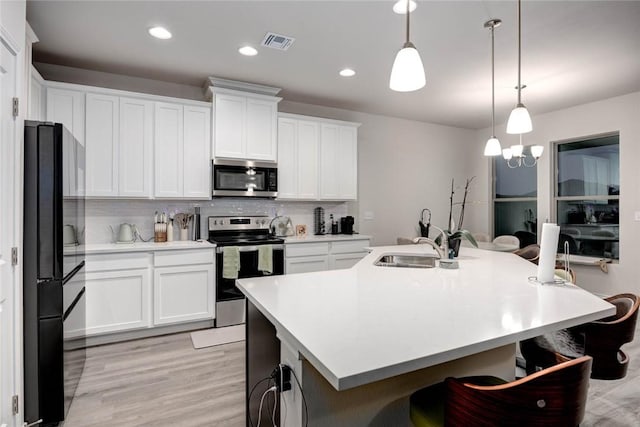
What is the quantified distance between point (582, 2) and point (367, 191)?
129 inches

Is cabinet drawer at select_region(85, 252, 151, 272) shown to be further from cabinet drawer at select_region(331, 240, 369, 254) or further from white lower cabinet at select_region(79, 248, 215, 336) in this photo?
cabinet drawer at select_region(331, 240, 369, 254)

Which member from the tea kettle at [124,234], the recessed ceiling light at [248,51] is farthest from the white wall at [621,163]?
the tea kettle at [124,234]

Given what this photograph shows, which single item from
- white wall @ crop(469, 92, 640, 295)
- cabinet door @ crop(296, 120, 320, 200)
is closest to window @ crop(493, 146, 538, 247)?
white wall @ crop(469, 92, 640, 295)

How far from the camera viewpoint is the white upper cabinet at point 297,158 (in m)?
4.28

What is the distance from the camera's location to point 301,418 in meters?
1.25

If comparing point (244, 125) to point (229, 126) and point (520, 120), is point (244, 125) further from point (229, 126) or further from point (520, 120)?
point (520, 120)

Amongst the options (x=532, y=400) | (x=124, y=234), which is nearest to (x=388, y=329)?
(x=532, y=400)

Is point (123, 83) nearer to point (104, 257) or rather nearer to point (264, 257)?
point (104, 257)

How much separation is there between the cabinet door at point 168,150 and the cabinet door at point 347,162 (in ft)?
6.49

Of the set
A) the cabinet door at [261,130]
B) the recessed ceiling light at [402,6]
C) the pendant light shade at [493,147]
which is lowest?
the pendant light shade at [493,147]

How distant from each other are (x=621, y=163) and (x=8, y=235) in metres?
6.12

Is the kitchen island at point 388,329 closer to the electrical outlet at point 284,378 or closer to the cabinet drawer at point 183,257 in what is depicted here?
the electrical outlet at point 284,378

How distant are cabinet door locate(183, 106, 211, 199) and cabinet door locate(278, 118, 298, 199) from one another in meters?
0.85

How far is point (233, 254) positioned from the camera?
3666 millimetres
